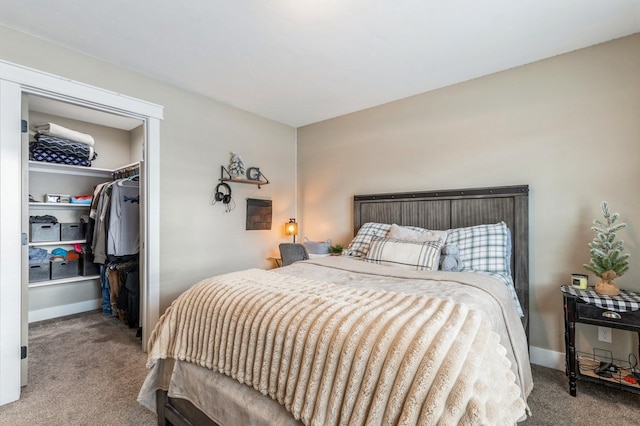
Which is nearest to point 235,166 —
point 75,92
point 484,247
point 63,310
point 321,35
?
point 75,92

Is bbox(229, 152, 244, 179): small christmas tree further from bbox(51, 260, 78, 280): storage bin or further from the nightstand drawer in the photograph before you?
the nightstand drawer

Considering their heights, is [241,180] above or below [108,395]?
above

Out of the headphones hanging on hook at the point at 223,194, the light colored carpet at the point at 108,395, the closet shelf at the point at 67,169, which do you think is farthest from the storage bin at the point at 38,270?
the headphones hanging on hook at the point at 223,194

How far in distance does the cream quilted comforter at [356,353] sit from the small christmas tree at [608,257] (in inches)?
41.9

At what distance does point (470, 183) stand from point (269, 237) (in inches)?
95.6

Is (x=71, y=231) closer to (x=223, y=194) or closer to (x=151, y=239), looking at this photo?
(x=151, y=239)

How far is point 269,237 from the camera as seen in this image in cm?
383

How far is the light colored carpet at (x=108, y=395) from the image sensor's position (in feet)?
5.66

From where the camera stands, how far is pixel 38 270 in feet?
10.5

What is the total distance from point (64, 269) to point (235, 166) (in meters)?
2.38

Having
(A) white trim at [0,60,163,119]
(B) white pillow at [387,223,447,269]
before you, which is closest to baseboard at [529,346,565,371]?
(B) white pillow at [387,223,447,269]

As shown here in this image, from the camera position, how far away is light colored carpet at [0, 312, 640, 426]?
68.0 inches

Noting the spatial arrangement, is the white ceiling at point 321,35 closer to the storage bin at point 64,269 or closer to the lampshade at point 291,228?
the lampshade at point 291,228

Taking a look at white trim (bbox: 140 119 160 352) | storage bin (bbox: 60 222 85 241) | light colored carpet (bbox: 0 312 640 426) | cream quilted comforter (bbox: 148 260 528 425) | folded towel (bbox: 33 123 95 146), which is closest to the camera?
cream quilted comforter (bbox: 148 260 528 425)
